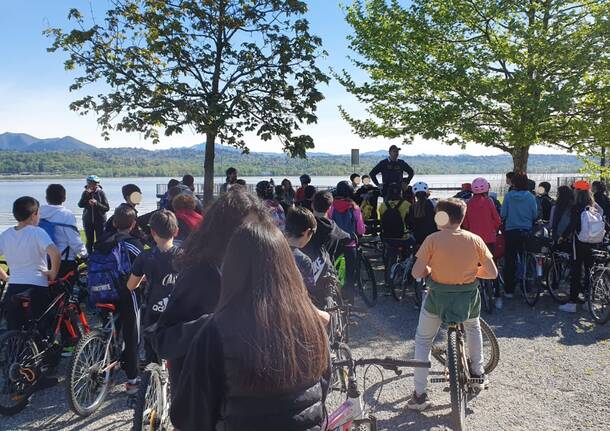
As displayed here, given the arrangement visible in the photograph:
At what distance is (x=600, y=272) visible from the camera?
23.5 feet

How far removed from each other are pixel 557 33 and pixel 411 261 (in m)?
7.64

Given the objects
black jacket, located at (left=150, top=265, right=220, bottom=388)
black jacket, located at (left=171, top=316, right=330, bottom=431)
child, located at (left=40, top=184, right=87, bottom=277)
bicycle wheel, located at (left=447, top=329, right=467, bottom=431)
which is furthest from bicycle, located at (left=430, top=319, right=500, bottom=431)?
child, located at (left=40, top=184, right=87, bottom=277)

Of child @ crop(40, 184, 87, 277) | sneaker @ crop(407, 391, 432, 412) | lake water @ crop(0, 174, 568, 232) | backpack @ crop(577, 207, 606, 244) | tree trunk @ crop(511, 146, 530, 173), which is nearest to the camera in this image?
sneaker @ crop(407, 391, 432, 412)

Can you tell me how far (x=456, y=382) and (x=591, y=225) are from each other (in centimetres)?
450

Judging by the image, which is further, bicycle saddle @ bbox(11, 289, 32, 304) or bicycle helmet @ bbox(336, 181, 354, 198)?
bicycle helmet @ bbox(336, 181, 354, 198)

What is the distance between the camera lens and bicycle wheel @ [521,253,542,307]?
7887mm

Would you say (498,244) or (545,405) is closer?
(545,405)

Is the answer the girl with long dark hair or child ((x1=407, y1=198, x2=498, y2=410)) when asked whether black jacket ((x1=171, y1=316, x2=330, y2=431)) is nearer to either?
the girl with long dark hair

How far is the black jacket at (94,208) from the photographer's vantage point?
1009 cm

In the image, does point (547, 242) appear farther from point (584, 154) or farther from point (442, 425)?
point (584, 154)

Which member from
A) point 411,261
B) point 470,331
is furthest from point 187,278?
point 411,261

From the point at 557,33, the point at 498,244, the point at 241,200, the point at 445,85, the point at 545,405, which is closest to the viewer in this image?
the point at 241,200

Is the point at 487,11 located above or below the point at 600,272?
above

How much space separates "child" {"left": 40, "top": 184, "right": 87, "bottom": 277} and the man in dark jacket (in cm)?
426
